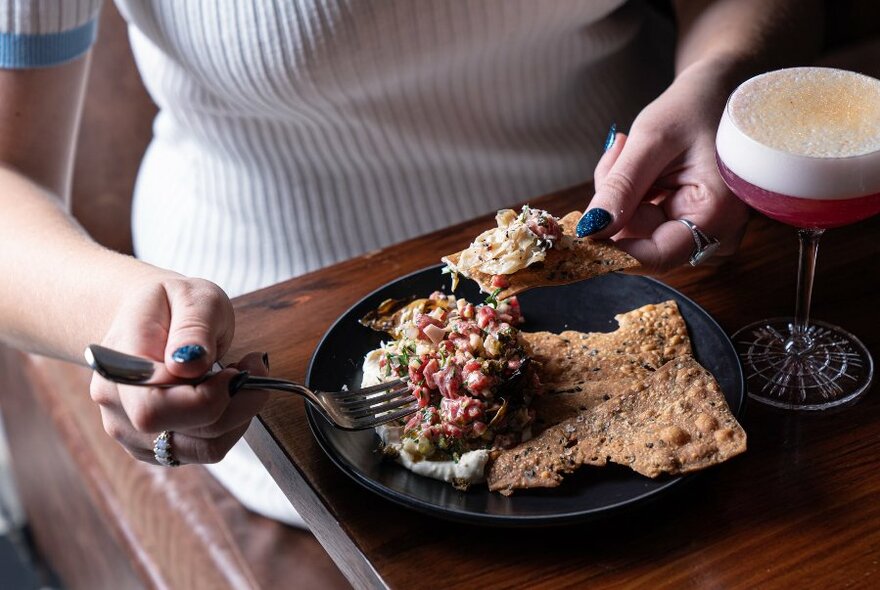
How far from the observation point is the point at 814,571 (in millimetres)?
846

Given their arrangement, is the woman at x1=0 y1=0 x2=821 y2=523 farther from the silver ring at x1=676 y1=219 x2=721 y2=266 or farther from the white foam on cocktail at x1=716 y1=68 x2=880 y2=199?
the white foam on cocktail at x1=716 y1=68 x2=880 y2=199

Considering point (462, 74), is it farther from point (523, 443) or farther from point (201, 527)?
point (201, 527)

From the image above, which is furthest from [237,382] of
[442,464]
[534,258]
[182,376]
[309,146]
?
[309,146]

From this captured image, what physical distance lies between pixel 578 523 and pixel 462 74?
848mm

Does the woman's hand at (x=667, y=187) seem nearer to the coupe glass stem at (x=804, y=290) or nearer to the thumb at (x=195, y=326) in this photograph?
the coupe glass stem at (x=804, y=290)

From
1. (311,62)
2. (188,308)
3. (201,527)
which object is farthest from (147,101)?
(188,308)

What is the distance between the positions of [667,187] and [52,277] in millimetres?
761

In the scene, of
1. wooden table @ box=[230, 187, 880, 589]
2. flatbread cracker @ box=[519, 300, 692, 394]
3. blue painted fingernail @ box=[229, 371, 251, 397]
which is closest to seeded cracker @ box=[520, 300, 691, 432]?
flatbread cracker @ box=[519, 300, 692, 394]

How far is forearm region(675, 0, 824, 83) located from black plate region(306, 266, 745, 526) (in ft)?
1.19

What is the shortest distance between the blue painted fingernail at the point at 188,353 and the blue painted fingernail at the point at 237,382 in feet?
0.18

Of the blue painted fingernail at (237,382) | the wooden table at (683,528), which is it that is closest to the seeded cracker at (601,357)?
the wooden table at (683,528)

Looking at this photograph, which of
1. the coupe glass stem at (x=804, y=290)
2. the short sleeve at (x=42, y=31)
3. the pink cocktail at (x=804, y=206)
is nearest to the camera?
the pink cocktail at (x=804, y=206)

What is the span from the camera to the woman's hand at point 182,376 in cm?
89

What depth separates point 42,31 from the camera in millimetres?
1316
